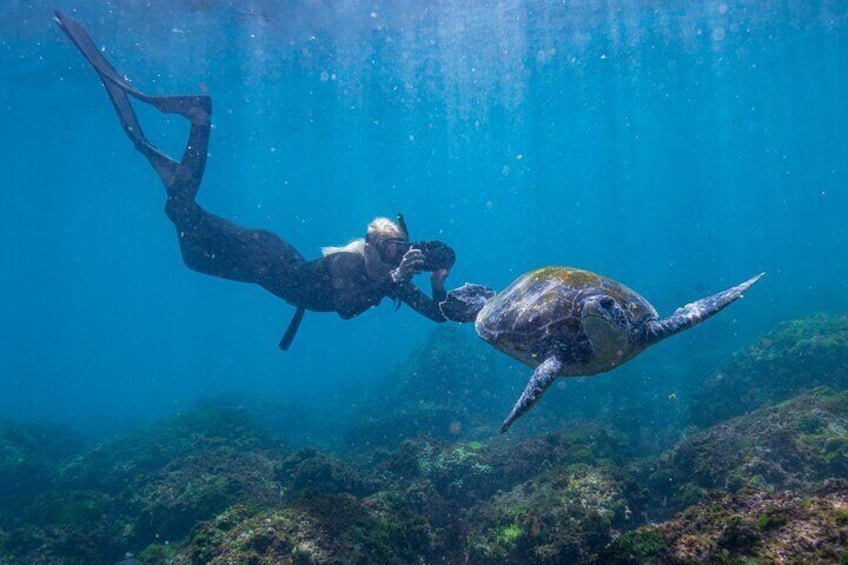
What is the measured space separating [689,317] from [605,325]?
0.79 meters

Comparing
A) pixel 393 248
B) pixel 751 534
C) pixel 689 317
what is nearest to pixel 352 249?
pixel 393 248

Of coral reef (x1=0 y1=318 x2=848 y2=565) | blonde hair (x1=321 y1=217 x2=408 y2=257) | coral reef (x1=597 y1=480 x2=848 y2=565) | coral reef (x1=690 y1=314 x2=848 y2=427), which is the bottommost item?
coral reef (x1=597 y1=480 x2=848 y2=565)

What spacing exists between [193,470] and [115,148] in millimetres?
40547

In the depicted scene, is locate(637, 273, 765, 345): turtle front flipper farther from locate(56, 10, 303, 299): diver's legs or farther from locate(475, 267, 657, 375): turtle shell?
locate(56, 10, 303, 299): diver's legs

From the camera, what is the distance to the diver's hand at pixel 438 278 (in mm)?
6889

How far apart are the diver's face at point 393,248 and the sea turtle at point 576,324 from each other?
224cm

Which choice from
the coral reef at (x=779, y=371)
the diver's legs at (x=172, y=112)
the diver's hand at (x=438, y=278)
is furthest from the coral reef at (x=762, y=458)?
the diver's legs at (x=172, y=112)

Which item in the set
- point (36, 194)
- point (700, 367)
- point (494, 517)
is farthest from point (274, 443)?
point (36, 194)

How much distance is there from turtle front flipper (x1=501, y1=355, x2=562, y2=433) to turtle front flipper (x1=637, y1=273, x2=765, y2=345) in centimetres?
98

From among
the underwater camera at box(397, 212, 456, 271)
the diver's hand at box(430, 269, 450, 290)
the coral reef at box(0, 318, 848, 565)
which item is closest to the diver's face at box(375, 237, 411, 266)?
the underwater camera at box(397, 212, 456, 271)

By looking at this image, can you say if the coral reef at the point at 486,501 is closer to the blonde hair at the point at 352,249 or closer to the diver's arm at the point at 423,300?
the diver's arm at the point at 423,300

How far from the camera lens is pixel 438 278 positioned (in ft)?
22.8

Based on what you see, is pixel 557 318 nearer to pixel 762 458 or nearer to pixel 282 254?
pixel 762 458

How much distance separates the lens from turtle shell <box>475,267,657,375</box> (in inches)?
178
